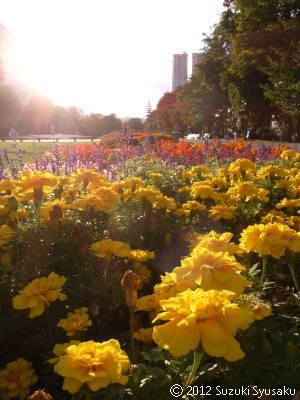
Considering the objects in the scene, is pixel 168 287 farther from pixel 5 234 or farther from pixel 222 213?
pixel 222 213

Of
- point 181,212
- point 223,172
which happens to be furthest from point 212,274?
point 223,172

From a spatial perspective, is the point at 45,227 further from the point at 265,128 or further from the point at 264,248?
the point at 265,128

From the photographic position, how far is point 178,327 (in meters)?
1.10

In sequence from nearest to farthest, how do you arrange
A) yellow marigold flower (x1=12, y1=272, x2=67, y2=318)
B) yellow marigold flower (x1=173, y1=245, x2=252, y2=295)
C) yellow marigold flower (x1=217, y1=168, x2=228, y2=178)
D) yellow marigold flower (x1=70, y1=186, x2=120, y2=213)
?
yellow marigold flower (x1=173, y1=245, x2=252, y2=295)
yellow marigold flower (x1=12, y1=272, x2=67, y2=318)
yellow marigold flower (x1=70, y1=186, x2=120, y2=213)
yellow marigold flower (x1=217, y1=168, x2=228, y2=178)

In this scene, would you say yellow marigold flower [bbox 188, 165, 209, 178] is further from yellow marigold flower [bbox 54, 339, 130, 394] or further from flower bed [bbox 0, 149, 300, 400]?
yellow marigold flower [bbox 54, 339, 130, 394]

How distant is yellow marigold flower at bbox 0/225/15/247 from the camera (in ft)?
7.59

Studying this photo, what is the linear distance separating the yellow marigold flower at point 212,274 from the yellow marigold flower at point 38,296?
63 cm

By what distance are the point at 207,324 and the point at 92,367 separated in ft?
1.14

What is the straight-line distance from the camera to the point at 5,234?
2.35 meters

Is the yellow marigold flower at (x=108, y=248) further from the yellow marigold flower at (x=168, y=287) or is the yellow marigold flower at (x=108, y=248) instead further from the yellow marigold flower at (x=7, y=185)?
the yellow marigold flower at (x=7, y=185)

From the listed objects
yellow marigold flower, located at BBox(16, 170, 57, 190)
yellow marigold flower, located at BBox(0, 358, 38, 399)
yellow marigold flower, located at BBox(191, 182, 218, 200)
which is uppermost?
yellow marigold flower, located at BBox(16, 170, 57, 190)

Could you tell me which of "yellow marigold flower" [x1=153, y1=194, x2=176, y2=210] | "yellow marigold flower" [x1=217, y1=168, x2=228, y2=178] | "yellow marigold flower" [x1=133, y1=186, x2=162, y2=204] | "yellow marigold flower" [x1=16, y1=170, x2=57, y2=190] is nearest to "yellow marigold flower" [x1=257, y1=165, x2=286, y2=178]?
"yellow marigold flower" [x1=217, y1=168, x2=228, y2=178]

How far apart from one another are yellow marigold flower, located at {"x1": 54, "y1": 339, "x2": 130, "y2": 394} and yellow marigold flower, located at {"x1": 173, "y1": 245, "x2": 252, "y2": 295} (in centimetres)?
32

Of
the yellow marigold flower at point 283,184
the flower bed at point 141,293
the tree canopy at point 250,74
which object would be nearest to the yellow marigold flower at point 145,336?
the flower bed at point 141,293
